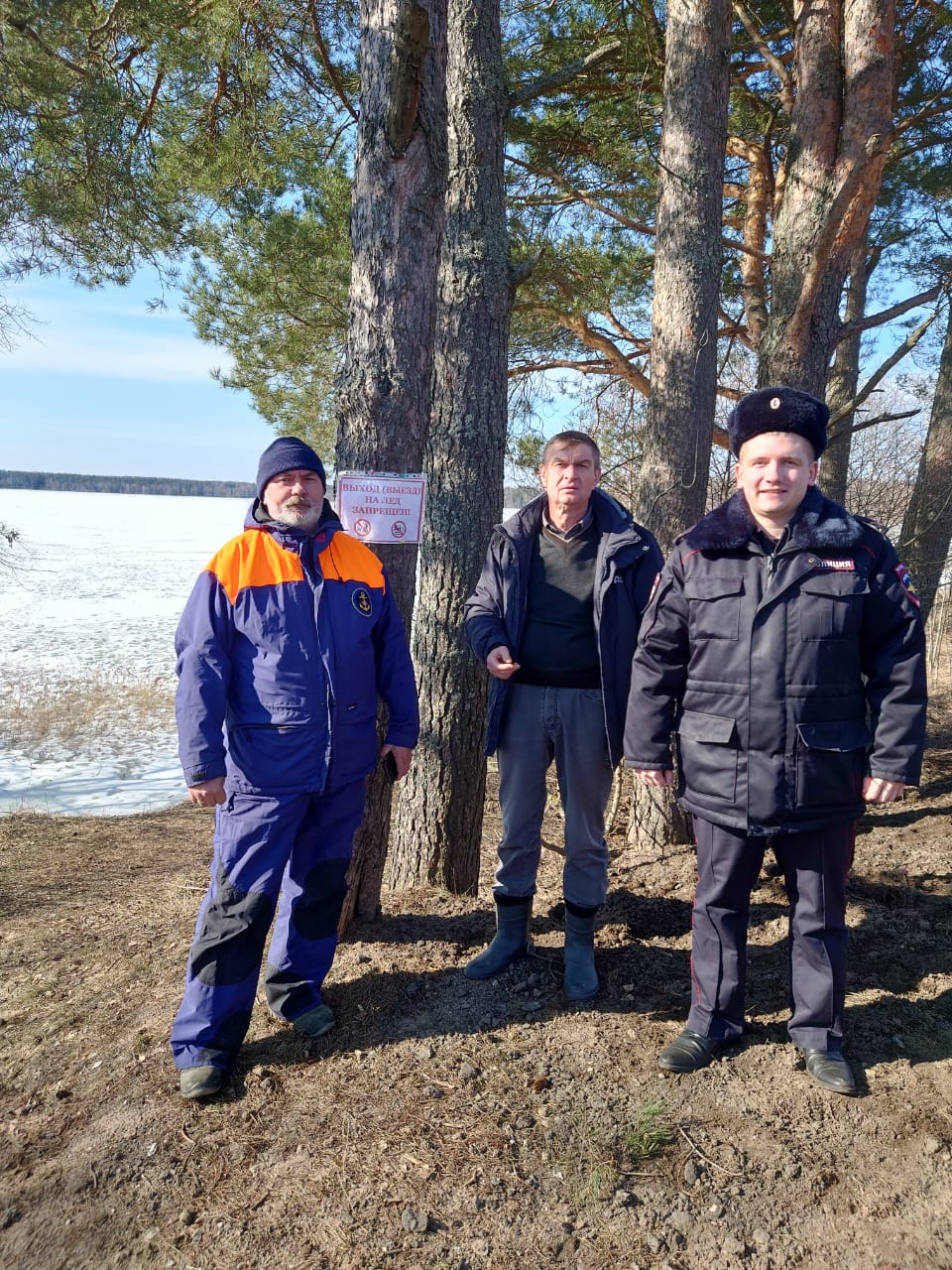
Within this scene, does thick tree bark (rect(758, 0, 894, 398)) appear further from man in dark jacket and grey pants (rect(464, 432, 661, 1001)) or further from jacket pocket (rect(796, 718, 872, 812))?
jacket pocket (rect(796, 718, 872, 812))

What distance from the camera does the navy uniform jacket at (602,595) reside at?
3.00m

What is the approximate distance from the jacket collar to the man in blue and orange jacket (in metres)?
1.15

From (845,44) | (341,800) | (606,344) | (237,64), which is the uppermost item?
(237,64)

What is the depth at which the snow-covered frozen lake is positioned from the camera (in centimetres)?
891

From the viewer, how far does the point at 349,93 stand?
20.7 ft

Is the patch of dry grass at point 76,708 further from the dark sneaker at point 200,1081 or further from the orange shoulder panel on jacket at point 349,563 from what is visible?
the orange shoulder panel on jacket at point 349,563

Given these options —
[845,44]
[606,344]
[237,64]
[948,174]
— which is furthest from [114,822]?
[948,174]

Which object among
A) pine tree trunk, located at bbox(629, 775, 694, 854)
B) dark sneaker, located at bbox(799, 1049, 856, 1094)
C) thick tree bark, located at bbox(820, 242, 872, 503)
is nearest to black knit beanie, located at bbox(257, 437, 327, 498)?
dark sneaker, located at bbox(799, 1049, 856, 1094)

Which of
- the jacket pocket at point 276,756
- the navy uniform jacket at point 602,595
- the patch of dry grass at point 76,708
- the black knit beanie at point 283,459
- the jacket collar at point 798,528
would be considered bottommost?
the patch of dry grass at point 76,708

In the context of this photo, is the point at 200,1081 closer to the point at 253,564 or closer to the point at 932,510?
the point at 253,564

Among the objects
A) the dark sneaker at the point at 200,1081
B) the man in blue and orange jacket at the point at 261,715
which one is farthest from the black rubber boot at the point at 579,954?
the dark sneaker at the point at 200,1081

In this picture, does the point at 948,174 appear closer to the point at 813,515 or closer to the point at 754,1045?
the point at 813,515

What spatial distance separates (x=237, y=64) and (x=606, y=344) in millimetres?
4043

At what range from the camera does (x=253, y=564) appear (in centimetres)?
268
